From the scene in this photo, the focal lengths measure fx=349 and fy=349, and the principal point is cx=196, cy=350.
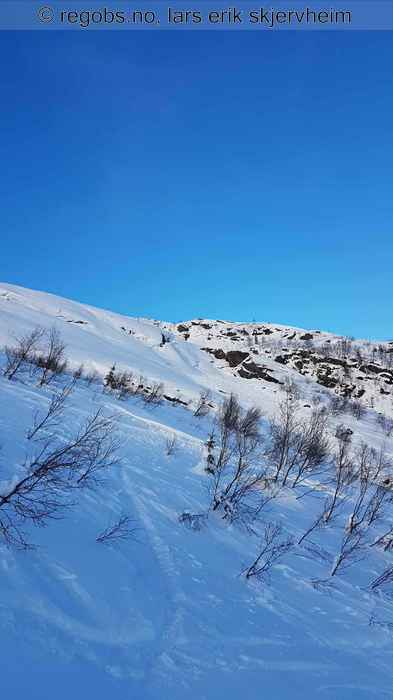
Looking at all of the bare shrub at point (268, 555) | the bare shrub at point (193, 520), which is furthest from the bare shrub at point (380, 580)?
the bare shrub at point (193, 520)

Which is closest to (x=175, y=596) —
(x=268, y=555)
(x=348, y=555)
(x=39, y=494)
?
(x=39, y=494)

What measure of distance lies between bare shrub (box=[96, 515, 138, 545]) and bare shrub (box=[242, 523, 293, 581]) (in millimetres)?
2058

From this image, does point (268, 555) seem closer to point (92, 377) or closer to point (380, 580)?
point (380, 580)

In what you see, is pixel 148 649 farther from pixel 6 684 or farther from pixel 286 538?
pixel 286 538

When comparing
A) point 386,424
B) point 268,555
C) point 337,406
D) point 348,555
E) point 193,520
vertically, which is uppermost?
point 337,406

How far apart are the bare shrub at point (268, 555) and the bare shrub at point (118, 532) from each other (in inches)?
81.0

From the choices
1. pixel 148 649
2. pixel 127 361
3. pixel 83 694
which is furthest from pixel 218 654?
pixel 127 361

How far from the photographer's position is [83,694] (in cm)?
278

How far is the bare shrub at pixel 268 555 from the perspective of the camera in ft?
19.4

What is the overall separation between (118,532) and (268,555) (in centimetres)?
337

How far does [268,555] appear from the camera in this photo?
7020 mm

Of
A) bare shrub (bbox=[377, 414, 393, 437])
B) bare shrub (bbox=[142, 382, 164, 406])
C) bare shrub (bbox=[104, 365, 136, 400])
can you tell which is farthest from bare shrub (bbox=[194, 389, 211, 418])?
bare shrub (bbox=[377, 414, 393, 437])

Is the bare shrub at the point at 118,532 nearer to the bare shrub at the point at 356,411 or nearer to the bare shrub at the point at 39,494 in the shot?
the bare shrub at the point at 39,494

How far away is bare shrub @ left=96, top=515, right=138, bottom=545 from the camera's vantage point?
505 centimetres
